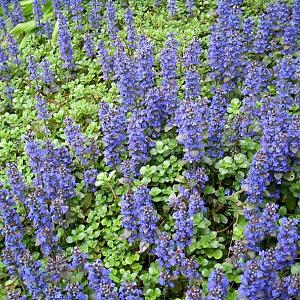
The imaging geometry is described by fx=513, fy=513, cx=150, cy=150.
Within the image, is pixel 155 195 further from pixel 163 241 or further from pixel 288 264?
pixel 288 264

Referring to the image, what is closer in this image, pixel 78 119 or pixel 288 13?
pixel 78 119

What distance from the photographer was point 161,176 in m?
4.96

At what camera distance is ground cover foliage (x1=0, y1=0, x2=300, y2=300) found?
13.6ft

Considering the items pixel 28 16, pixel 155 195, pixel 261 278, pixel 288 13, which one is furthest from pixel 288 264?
pixel 28 16

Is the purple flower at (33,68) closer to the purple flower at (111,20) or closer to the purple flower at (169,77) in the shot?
the purple flower at (111,20)

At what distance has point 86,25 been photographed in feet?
25.6

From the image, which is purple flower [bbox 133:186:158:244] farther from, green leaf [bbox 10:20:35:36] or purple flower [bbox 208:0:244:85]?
green leaf [bbox 10:20:35:36]

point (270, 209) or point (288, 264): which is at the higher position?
point (270, 209)

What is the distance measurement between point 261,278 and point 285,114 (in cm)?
171

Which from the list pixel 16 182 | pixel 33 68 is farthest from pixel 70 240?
pixel 33 68

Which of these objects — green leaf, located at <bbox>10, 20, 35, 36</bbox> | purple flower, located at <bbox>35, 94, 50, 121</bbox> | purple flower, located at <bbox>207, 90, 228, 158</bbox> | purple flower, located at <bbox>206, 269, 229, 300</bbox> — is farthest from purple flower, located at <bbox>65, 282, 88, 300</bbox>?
green leaf, located at <bbox>10, 20, 35, 36</bbox>

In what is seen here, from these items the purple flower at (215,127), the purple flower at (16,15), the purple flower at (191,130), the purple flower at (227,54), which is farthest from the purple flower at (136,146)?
the purple flower at (16,15)

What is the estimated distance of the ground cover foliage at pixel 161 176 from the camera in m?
4.16

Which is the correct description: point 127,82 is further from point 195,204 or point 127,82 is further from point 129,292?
point 129,292
